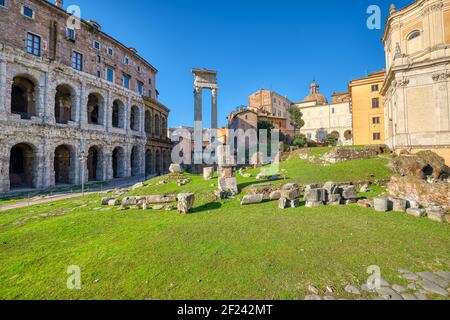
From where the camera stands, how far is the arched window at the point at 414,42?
23516 millimetres

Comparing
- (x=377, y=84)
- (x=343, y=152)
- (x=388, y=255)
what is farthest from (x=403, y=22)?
(x=388, y=255)

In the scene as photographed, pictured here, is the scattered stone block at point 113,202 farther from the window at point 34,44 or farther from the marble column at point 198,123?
the window at point 34,44

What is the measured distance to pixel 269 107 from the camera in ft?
196

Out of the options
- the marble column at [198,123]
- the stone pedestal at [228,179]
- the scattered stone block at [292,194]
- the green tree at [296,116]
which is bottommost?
the scattered stone block at [292,194]

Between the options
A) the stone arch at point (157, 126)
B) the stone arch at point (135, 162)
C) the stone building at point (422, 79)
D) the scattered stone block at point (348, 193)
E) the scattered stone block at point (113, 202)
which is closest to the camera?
the scattered stone block at point (348, 193)

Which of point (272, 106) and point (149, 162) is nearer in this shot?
point (149, 162)

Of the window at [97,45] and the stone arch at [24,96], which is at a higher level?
the window at [97,45]

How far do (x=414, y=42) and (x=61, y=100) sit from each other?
4365 cm

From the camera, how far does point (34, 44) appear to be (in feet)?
68.4

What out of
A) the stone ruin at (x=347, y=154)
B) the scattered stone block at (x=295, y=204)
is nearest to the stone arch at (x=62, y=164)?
the scattered stone block at (x=295, y=204)

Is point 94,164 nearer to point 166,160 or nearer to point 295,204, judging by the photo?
point 166,160

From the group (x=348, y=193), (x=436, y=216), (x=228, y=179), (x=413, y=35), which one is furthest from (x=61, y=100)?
(x=413, y=35)

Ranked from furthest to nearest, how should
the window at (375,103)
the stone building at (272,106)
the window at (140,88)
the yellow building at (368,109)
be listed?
the stone building at (272,106)
the window at (140,88)
the window at (375,103)
the yellow building at (368,109)
